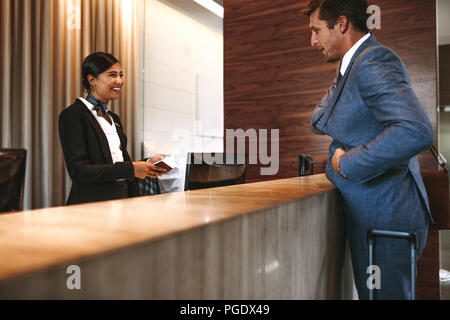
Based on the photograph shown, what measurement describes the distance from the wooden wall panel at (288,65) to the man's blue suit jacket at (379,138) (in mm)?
1580

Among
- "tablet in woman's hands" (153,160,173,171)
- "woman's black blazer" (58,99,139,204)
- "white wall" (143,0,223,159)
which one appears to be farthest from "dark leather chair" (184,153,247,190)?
"white wall" (143,0,223,159)

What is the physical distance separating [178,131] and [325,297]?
4228 mm

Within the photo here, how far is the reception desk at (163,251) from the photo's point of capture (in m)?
0.34

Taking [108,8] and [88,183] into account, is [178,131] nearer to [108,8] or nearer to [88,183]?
[108,8]

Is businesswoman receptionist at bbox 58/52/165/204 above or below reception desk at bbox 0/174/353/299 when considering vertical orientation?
above

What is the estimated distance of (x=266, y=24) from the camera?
3062 mm

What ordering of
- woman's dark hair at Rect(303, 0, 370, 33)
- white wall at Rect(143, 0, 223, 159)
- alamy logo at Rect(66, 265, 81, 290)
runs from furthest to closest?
white wall at Rect(143, 0, 223, 159)
woman's dark hair at Rect(303, 0, 370, 33)
alamy logo at Rect(66, 265, 81, 290)

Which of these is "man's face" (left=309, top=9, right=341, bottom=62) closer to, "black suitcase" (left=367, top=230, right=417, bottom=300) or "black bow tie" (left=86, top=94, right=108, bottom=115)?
"black suitcase" (left=367, top=230, right=417, bottom=300)

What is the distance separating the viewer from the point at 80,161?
1.78 metres

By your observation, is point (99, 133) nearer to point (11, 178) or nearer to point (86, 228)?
point (11, 178)

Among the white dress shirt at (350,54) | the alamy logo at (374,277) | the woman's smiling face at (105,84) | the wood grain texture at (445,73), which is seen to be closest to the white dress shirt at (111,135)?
the woman's smiling face at (105,84)

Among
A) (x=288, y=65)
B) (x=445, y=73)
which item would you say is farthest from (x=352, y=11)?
(x=445, y=73)

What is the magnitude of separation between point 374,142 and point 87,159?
4.64 ft

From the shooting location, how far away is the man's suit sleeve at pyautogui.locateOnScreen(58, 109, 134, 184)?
1.75m
